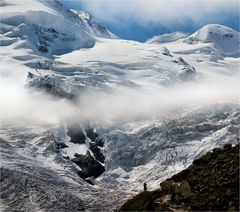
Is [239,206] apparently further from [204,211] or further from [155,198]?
[155,198]

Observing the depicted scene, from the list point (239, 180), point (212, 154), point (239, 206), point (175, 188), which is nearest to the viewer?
point (239, 206)

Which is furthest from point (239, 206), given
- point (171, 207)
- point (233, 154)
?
point (233, 154)

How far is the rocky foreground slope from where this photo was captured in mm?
46188

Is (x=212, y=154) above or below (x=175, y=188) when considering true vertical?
above

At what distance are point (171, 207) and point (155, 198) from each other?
408cm

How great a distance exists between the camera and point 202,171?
52.8 metres

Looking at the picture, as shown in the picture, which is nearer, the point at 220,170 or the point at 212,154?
the point at 220,170

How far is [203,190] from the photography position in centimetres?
4881

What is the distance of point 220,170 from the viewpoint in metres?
51.0

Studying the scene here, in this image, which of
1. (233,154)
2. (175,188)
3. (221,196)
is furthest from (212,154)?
(221,196)

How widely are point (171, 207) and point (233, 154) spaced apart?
781 cm

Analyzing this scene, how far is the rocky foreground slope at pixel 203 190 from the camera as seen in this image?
46.2 m

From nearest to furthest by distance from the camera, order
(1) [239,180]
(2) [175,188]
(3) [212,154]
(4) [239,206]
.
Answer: (4) [239,206]
(1) [239,180]
(2) [175,188]
(3) [212,154]

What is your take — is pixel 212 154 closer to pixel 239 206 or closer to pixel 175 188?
pixel 175 188
